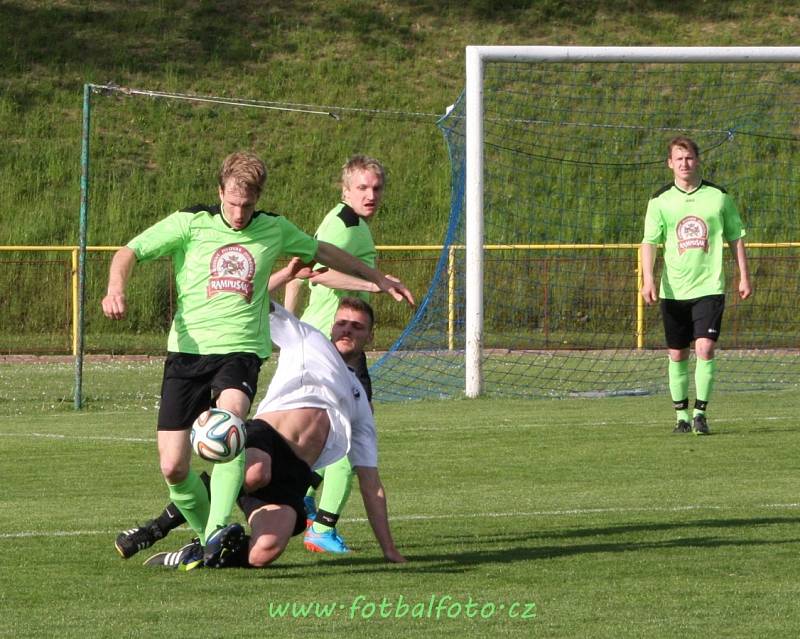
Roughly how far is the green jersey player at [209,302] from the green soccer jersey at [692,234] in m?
5.56

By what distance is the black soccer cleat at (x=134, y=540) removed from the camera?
6691 mm

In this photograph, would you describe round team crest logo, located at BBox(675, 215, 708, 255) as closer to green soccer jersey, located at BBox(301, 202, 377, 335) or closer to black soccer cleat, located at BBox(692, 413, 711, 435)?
black soccer cleat, located at BBox(692, 413, 711, 435)

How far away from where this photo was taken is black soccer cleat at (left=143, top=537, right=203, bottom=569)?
21.1 ft

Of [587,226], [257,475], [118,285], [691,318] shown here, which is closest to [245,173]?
[118,285]

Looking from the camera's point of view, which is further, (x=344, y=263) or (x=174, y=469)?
(x=344, y=263)

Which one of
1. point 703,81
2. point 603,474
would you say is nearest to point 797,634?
point 603,474

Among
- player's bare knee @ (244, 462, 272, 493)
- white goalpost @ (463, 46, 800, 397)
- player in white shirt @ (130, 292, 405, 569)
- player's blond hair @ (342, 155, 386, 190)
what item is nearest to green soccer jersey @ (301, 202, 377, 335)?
player's blond hair @ (342, 155, 386, 190)

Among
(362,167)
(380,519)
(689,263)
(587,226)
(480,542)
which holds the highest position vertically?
(587,226)

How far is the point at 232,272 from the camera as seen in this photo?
671 centimetres

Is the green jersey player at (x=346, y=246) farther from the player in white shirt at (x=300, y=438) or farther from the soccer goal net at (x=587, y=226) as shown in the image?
the soccer goal net at (x=587, y=226)

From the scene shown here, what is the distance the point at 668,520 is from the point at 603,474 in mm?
1912

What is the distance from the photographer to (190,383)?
6.65m

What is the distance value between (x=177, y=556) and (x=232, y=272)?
1.19 meters

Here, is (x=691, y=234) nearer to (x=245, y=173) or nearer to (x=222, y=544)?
(x=245, y=173)
